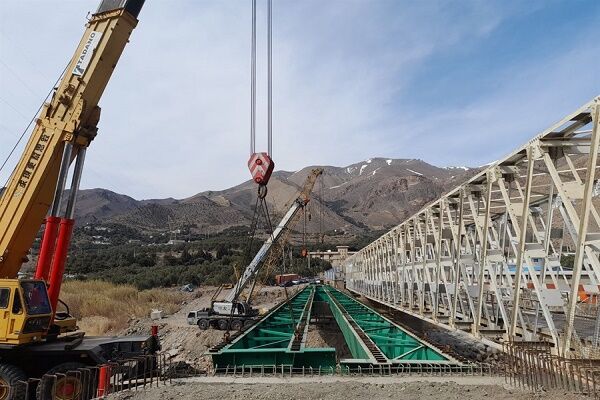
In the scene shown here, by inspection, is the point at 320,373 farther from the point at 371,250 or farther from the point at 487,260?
the point at 371,250

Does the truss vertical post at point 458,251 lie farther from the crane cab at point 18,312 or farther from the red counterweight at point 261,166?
the crane cab at point 18,312

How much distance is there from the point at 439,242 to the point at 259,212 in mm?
7551

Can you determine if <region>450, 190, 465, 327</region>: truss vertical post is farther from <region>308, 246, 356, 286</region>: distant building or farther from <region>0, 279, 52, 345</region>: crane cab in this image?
<region>308, 246, 356, 286</region>: distant building

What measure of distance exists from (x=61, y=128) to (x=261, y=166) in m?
5.98

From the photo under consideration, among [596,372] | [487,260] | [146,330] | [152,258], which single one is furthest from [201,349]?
[152,258]

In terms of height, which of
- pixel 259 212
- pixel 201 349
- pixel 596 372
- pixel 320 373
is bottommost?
pixel 201 349

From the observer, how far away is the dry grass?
33531mm

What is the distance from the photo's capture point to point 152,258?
82.6 meters

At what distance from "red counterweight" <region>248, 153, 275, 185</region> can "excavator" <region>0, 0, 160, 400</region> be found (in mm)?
5038

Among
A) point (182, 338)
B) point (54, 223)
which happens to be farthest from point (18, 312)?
point (182, 338)

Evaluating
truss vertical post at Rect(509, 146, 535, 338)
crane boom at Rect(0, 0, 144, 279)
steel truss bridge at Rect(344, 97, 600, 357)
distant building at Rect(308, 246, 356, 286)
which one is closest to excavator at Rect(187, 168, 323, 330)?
steel truss bridge at Rect(344, 97, 600, 357)

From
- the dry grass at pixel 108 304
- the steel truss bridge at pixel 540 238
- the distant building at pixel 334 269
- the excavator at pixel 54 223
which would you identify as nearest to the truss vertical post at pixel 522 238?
the steel truss bridge at pixel 540 238

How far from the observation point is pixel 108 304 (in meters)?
39.0

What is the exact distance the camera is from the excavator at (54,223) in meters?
11.2
